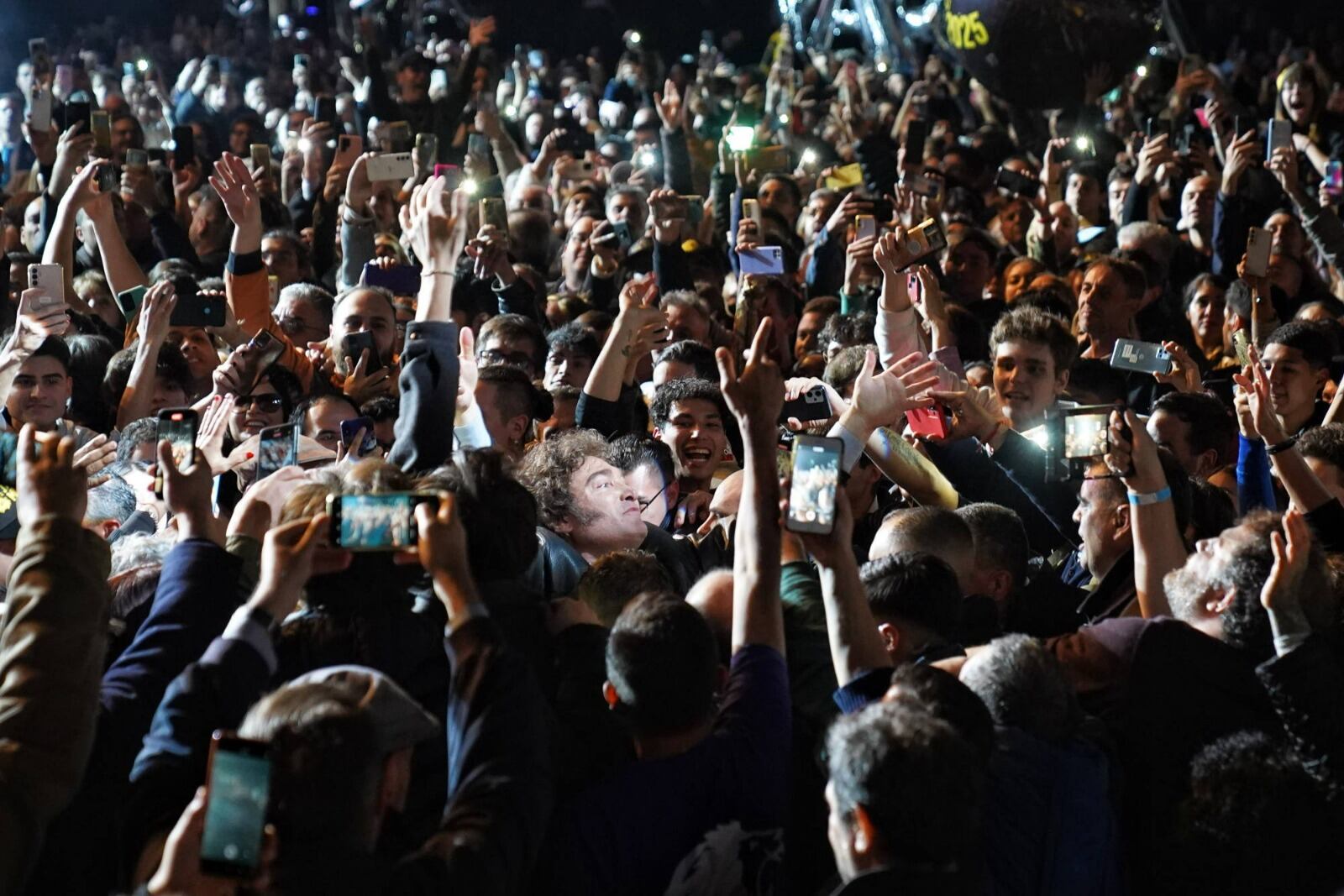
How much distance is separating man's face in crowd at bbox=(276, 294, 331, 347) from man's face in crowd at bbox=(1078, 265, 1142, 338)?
2.91m

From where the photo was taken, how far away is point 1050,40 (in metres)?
8.49

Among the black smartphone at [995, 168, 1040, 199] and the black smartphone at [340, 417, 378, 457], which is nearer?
the black smartphone at [340, 417, 378, 457]

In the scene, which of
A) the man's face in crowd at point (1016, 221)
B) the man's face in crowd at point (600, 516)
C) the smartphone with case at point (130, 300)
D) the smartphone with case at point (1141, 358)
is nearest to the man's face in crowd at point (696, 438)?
the man's face in crowd at point (600, 516)

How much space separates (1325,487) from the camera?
4.19 meters

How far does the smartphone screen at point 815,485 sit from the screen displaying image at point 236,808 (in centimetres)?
112

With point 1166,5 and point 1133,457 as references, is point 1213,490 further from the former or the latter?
point 1166,5

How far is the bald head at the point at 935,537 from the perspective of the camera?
3.71 meters

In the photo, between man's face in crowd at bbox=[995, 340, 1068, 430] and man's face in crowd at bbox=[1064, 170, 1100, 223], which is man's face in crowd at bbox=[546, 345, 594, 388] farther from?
man's face in crowd at bbox=[1064, 170, 1100, 223]

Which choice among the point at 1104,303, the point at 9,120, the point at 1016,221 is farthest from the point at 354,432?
the point at 9,120

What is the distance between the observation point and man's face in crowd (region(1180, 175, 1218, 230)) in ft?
26.8

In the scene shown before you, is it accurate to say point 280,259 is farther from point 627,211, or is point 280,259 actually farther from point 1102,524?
point 1102,524

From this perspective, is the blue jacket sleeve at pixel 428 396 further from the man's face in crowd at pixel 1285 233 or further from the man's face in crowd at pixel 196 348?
the man's face in crowd at pixel 1285 233

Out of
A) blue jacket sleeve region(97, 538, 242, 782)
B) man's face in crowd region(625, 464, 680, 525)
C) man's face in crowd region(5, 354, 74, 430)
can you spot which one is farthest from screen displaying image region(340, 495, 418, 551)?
man's face in crowd region(5, 354, 74, 430)

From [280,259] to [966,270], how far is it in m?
3.09
